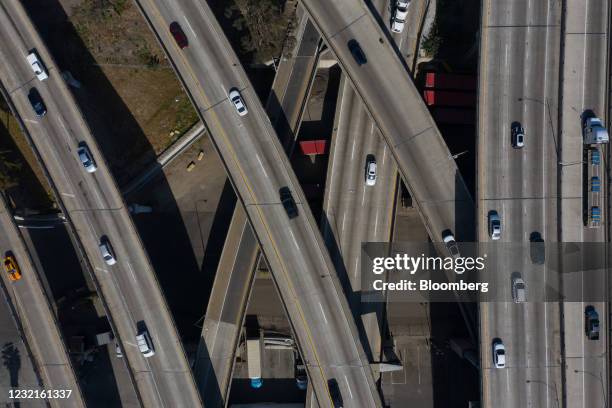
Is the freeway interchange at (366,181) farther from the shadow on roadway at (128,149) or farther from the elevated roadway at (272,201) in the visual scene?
the shadow on roadway at (128,149)

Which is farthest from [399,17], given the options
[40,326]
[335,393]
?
[40,326]

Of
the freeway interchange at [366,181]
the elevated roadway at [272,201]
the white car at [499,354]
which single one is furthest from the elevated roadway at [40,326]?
A: the white car at [499,354]

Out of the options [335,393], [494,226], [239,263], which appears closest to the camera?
[494,226]

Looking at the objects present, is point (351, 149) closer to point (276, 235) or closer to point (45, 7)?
point (276, 235)

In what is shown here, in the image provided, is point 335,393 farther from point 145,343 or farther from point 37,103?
point 37,103

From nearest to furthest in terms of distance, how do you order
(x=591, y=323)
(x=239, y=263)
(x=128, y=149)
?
(x=591, y=323)
(x=239, y=263)
(x=128, y=149)
